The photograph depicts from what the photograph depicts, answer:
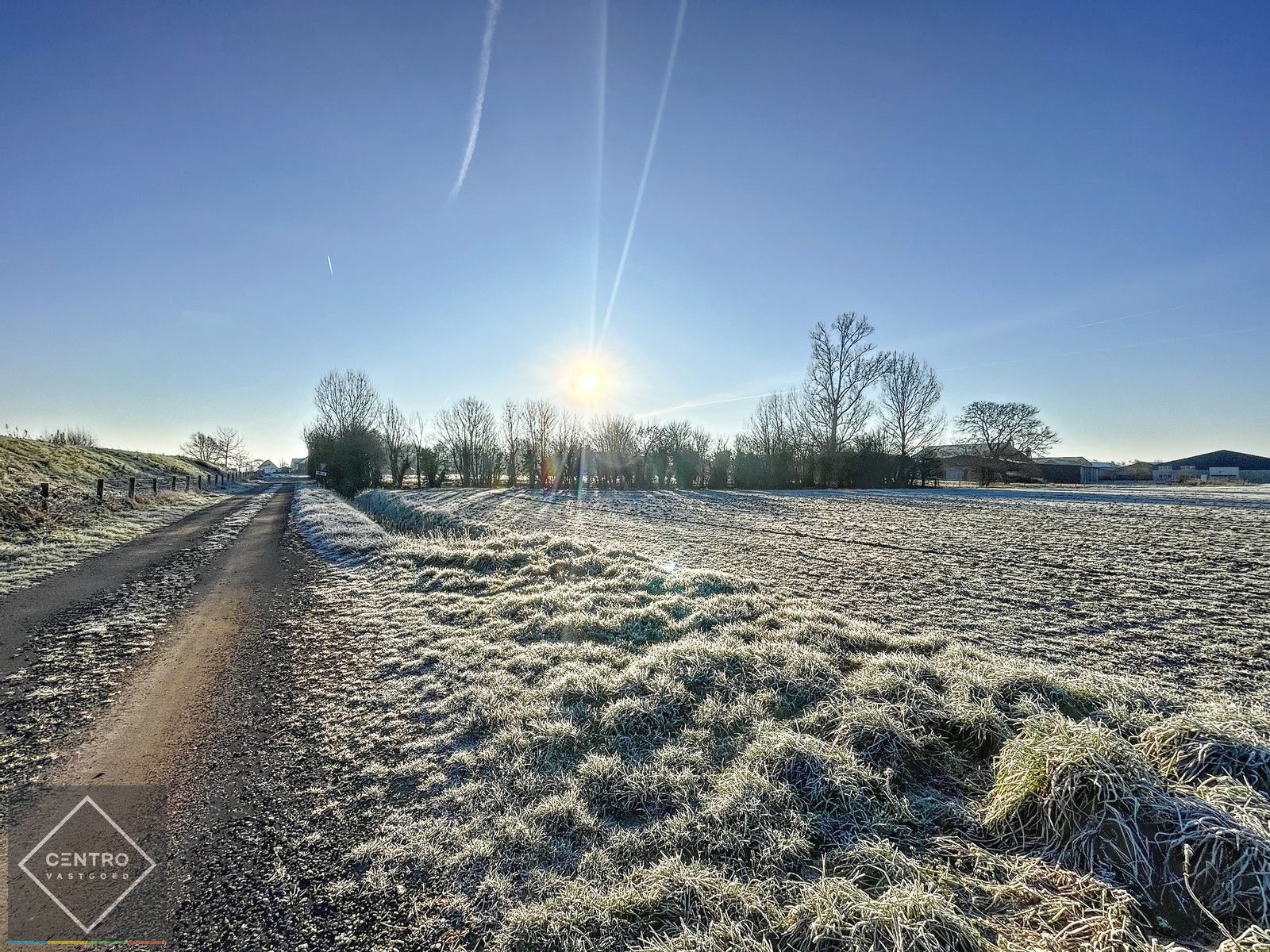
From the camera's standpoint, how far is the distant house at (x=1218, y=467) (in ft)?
218

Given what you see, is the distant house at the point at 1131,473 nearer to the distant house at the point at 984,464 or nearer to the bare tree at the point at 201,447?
the distant house at the point at 984,464

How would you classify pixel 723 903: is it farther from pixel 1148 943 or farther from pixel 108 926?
pixel 108 926

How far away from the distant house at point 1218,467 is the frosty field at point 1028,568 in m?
67.6

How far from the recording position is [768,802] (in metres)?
2.95

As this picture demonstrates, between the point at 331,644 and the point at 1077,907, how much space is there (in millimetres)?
7017

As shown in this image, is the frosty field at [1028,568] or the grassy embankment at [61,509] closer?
the frosty field at [1028,568]

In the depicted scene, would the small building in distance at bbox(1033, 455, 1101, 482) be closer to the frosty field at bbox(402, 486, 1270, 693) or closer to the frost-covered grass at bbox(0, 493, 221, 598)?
the frosty field at bbox(402, 486, 1270, 693)

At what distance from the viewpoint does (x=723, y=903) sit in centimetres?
236

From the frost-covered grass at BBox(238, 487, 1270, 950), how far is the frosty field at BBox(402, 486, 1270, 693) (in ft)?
5.52

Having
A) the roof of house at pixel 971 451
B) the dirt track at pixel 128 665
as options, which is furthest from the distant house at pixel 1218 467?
the dirt track at pixel 128 665

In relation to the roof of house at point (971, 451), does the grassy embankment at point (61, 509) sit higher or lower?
lower

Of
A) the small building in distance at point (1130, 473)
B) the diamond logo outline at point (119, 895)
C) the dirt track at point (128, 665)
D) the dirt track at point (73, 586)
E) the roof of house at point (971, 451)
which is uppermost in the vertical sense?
the roof of house at point (971, 451)

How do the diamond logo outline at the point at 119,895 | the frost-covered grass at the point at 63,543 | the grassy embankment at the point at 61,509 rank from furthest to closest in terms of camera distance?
1. the grassy embankment at the point at 61,509
2. the frost-covered grass at the point at 63,543
3. the diamond logo outline at the point at 119,895

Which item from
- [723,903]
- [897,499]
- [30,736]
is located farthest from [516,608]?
[897,499]
